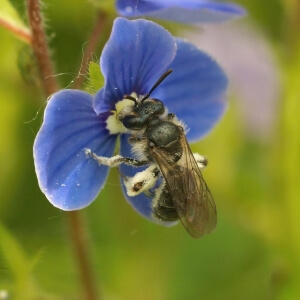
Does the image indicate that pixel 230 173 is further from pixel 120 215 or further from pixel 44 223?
pixel 44 223

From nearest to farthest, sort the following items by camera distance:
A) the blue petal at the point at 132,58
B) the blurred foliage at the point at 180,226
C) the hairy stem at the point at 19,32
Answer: the blue petal at the point at 132,58 → the hairy stem at the point at 19,32 → the blurred foliage at the point at 180,226

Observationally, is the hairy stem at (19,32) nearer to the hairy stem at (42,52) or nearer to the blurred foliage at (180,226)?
the hairy stem at (42,52)

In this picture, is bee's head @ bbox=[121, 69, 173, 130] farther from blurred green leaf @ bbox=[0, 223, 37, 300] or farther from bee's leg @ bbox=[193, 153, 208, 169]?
blurred green leaf @ bbox=[0, 223, 37, 300]

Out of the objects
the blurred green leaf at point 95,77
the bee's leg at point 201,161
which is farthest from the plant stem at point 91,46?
the bee's leg at point 201,161

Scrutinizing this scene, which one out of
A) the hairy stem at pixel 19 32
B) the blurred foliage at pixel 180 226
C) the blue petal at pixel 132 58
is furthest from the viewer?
the blurred foliage at pixel 180 226

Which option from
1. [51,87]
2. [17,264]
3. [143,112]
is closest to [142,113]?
[143,112]

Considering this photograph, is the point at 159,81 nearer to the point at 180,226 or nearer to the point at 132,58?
the point at 132,58
